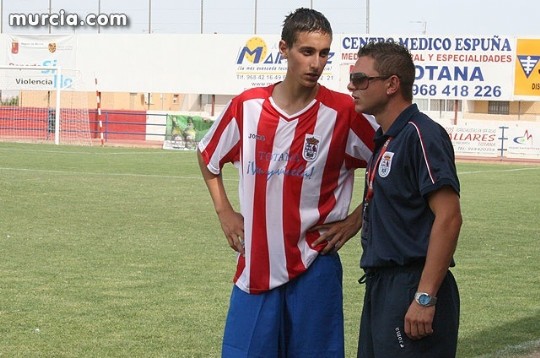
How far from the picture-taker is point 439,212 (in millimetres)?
4449

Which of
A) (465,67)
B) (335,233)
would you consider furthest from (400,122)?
(465,67)

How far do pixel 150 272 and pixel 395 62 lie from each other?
7.47 m

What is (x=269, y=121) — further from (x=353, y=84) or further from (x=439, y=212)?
(x=439, y=212)

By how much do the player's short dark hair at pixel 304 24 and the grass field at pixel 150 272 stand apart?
341 cm

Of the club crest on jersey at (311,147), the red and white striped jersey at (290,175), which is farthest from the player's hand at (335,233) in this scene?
the club crest on jersey at (311,147)

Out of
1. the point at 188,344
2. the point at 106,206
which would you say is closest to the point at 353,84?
the point at 188,344

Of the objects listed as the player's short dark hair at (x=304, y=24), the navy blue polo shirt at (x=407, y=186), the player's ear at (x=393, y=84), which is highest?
the player's short dark hair at (x=304, y=24)

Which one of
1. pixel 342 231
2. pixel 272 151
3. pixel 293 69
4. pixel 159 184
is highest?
pixel 293 69

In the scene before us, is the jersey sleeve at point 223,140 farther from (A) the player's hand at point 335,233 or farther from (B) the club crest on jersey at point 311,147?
(A) the player's hand at point 335,233

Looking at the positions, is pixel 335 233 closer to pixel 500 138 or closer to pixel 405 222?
pixel 405 222

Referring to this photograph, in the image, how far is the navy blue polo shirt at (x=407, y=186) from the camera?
4469mm

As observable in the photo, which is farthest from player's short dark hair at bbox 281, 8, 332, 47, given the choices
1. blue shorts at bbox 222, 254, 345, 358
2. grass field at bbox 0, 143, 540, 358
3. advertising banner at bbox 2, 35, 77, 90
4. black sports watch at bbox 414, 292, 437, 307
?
advertising banner at bbox 2, 35, 77, 90

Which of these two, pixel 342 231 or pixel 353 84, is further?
pixel 342 231

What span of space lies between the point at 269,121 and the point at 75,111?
41.1 meters
